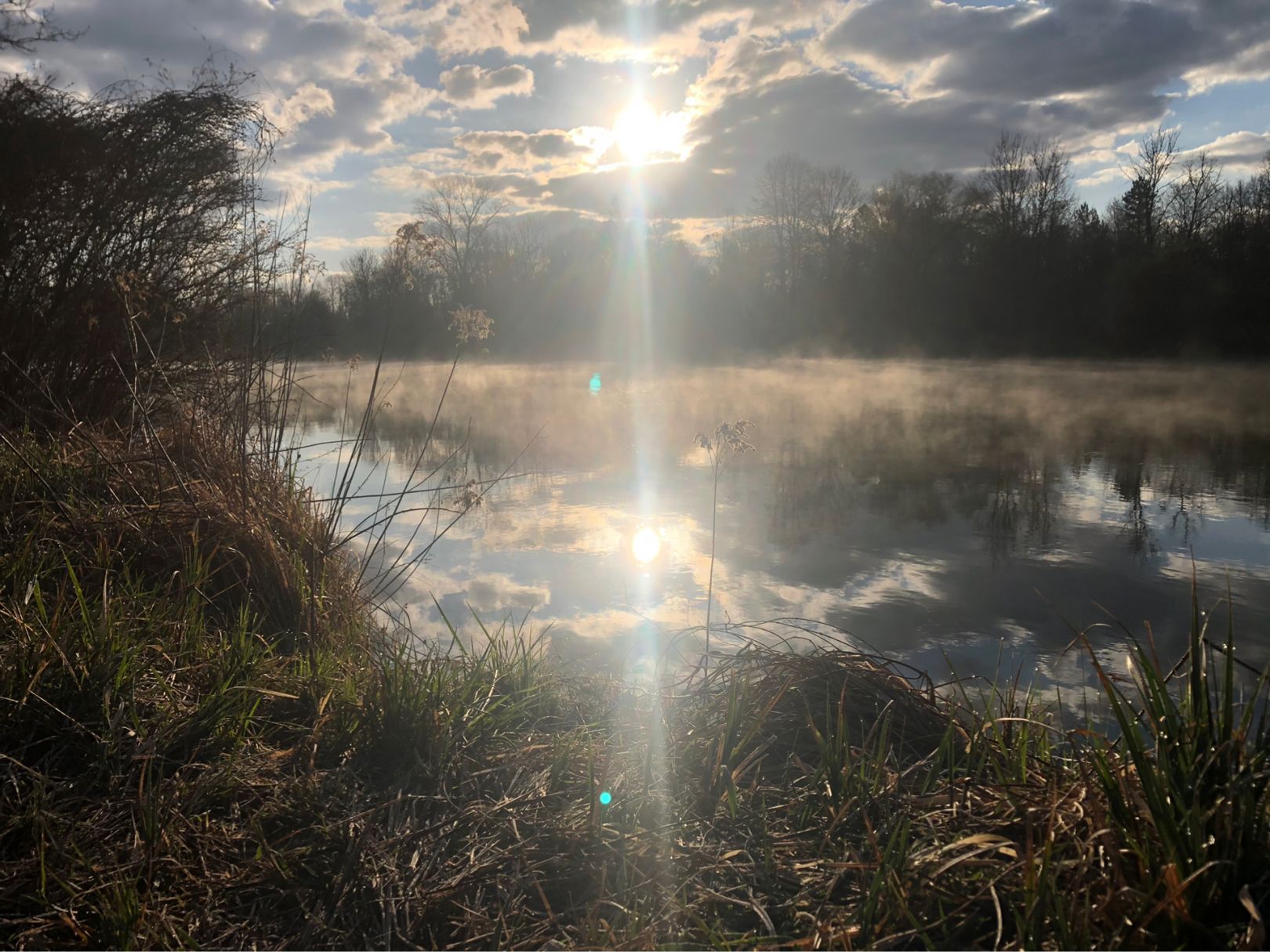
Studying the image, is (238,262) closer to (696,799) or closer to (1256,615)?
(696,799)

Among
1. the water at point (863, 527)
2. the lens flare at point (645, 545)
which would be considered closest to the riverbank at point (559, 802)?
the water at point (863, 527)

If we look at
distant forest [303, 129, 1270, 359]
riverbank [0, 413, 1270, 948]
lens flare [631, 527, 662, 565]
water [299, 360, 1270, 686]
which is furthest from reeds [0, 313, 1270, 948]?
distant forest [303, 129, 1270, 359]

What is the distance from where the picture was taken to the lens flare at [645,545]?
19.9 feet

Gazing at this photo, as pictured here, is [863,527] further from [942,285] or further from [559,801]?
[942,285]

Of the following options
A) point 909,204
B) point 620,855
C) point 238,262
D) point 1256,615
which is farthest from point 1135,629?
point 909,204

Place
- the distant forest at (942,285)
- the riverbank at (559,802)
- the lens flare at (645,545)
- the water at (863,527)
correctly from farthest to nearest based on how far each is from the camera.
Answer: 1. the distant forest at (942,285)
2. the lens flare at (645,545)
3. the water at (863,527)
4. the riverbank at (559,802)

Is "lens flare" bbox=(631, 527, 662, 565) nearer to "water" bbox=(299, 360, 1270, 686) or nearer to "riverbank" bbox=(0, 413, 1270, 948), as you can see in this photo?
"water" bbox=(299, 360, 1270, 686)

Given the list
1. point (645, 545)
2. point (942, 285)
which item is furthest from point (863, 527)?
point (942, 285)

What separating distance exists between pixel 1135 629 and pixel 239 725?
14.9 feet

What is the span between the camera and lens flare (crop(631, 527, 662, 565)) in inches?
239

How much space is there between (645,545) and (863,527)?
204cm

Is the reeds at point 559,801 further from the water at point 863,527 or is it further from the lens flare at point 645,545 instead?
the lens flare at point 645,545

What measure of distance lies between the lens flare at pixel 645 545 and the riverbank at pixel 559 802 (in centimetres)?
289

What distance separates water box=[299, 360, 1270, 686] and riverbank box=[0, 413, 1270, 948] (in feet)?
2.24
